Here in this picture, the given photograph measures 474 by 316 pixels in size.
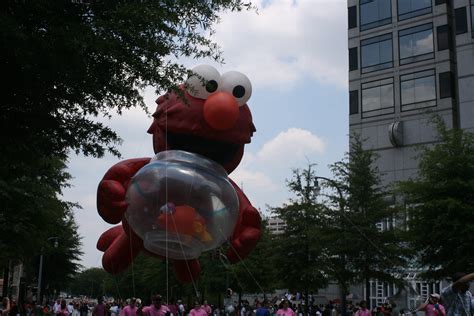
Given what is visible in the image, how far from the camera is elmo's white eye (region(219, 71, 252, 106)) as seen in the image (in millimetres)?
13062

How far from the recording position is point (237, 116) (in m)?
12.8

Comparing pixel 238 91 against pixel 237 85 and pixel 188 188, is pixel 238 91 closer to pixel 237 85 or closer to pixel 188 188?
pixel 237 85

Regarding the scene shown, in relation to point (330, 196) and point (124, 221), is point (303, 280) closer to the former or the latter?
point (330, 196)

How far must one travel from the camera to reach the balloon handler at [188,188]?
11.4m

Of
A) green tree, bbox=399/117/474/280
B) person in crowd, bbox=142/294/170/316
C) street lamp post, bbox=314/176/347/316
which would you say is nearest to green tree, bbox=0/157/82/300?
person in crowd, bbox=142/294/170/316

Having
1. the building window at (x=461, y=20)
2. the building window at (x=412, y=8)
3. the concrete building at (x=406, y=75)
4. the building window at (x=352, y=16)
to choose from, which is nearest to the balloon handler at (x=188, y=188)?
the concrete building at (x=406, y=75)

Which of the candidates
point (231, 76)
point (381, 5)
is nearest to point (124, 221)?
point (231, 76)

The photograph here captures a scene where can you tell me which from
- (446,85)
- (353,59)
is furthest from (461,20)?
(353,59)

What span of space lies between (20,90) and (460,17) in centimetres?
3536

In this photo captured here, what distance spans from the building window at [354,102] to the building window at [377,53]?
5.48 ft

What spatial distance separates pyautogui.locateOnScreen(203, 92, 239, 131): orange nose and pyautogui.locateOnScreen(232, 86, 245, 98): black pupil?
1.11ft

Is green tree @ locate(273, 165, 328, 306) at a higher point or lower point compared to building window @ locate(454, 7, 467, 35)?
lower

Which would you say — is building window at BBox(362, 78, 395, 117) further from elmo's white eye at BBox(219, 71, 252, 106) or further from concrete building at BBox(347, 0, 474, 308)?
elmo's white eye at BBox(219, 71, 252, 106)

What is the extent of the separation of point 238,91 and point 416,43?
30.8 m
